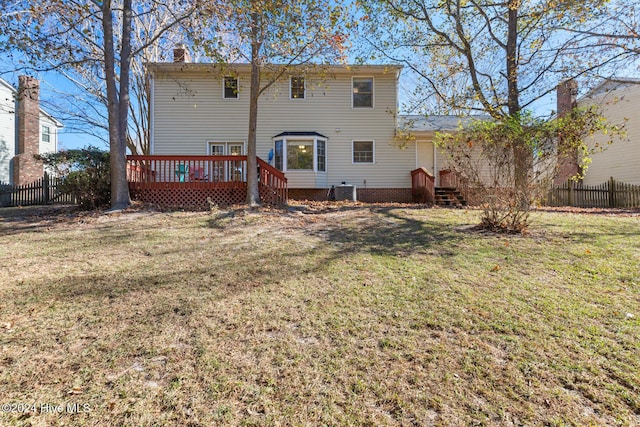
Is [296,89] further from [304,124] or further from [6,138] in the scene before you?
[6,138]

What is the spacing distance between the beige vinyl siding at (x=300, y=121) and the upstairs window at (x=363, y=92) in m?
0.22

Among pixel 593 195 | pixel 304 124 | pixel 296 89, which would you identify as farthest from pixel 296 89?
pixel 593 195

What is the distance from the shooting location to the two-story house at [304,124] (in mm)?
13805

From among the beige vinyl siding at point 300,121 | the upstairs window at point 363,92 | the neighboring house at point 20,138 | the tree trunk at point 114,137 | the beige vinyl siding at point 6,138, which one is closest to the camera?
the tree trunk at point 114,137

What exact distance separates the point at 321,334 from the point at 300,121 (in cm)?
1259

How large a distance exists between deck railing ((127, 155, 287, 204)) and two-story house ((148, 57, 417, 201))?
124 inches

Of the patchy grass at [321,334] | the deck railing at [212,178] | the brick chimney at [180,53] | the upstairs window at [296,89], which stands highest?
the brick chimney at [180,53]

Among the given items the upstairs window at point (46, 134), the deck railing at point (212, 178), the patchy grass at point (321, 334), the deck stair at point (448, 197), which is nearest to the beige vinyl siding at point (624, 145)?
the deck stair at point (448, 197)

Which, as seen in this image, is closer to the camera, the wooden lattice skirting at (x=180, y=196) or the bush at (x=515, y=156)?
the bush at (x=515, y=156)

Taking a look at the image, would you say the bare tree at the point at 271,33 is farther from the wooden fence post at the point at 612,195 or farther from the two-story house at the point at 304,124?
the wooden fence post at the point at 612,195

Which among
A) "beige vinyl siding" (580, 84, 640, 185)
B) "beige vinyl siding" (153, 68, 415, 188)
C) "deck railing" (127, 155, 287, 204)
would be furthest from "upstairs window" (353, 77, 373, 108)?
"beige vinyl siding" (580, 84, 640, 185)

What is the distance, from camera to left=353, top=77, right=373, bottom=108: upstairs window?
14.4 metres

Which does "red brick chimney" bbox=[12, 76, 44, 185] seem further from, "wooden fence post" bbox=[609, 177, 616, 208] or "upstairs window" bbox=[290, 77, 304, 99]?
"wooden fence post" bbox=[609, 177, 616, 208]

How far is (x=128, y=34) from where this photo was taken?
9.01 metres
